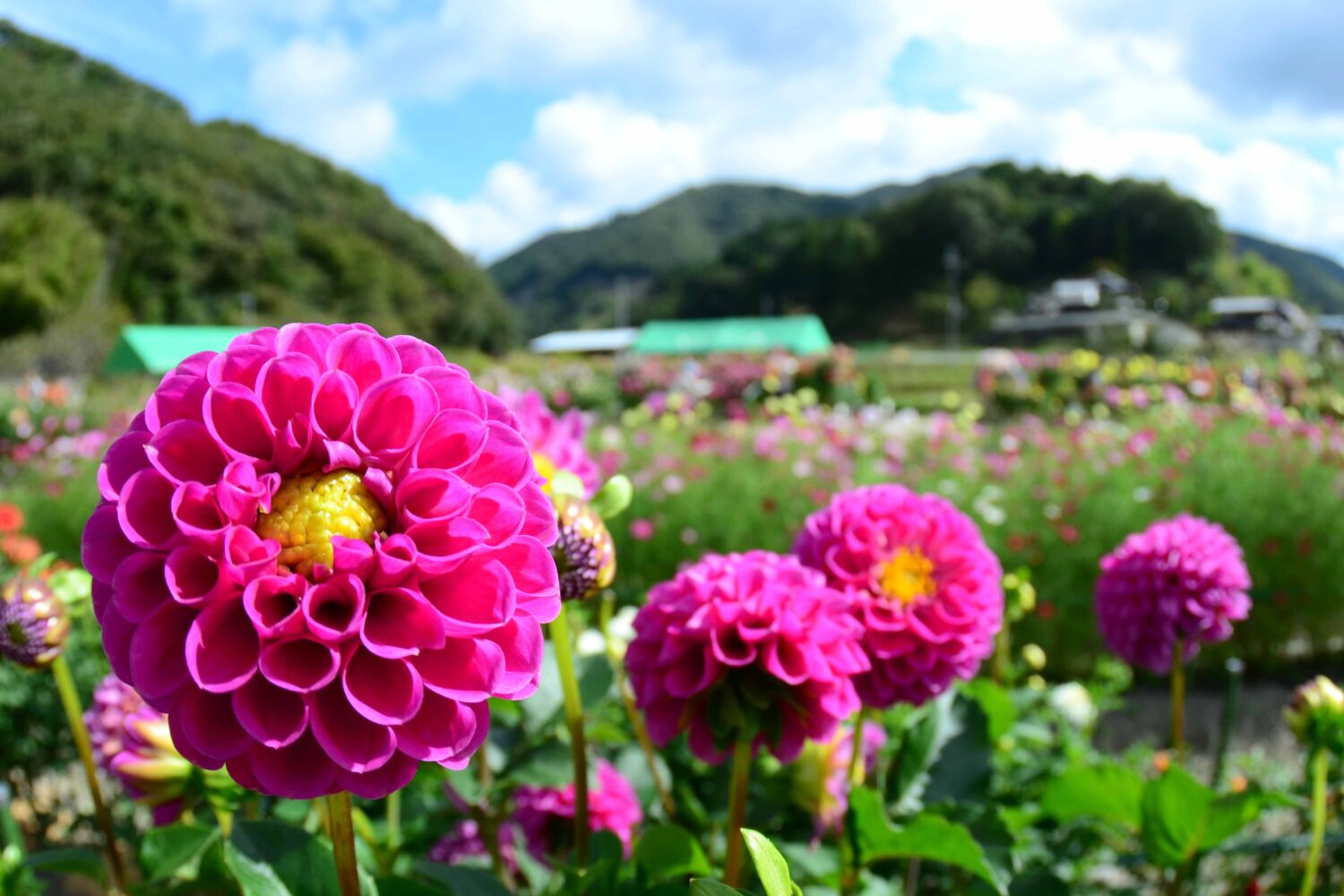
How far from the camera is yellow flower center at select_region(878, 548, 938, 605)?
923mm

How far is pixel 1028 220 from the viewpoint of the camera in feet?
206

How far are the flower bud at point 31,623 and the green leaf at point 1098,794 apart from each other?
39.7 inches

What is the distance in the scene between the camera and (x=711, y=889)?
0.44 m

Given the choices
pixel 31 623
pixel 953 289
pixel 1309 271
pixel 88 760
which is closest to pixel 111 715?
pixel 88 760

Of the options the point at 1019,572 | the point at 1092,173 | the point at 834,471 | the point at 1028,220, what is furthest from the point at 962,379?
the point at 1092,173

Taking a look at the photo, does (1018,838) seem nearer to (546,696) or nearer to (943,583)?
(943,583)

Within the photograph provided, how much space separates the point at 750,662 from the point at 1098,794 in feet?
1.72

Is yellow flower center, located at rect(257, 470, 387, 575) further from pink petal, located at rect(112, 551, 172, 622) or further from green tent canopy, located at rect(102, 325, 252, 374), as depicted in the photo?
green tent canopy, located at rect(102, 325, 252, 374)

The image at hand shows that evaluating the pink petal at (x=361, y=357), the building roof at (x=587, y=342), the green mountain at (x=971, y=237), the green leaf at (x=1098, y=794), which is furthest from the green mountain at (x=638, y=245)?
the pink petal at (x=361, y=357)

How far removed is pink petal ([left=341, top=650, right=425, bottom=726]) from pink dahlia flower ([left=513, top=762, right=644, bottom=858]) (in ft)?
1.86

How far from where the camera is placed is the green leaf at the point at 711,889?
441 millimetres

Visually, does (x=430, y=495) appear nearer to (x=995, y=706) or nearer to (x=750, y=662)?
(x=750, y=662)

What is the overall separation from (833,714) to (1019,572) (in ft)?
2.86

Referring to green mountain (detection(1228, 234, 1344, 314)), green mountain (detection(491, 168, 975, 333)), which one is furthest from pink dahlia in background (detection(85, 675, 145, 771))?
green mountain (detection(491, 168, 975, 333))
